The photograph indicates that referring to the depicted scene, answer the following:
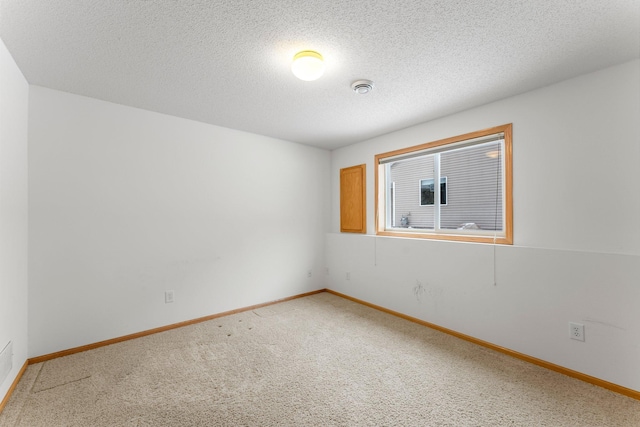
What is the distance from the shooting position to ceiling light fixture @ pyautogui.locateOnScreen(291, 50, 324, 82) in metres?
1.98

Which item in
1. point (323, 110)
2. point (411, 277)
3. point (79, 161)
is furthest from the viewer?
point (411, 277)

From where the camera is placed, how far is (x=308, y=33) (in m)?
1.79

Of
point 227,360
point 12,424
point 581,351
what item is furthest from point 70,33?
point 581,351

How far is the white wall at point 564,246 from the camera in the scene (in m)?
2.06

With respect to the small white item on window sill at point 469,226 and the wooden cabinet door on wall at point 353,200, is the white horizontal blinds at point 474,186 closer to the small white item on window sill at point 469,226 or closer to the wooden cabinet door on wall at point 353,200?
the small white item on window sill at point 469,226

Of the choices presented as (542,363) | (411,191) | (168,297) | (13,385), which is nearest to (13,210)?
(13,385)

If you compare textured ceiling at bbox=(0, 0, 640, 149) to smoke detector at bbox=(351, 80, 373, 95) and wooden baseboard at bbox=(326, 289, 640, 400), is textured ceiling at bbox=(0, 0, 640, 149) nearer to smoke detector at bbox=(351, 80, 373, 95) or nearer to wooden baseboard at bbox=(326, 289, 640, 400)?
smoke detector at bbox=(351, 80, 373, 95)

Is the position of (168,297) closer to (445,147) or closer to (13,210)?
(13,210)

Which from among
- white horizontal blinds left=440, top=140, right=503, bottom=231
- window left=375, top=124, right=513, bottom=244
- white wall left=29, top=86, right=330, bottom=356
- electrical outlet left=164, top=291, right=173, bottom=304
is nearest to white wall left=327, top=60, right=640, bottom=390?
window left=375, top=124, right=513, bottom=244

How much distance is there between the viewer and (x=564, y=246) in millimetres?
2371

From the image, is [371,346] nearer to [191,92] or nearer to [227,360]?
[227,360]

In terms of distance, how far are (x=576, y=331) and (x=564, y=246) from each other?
0.68 meters

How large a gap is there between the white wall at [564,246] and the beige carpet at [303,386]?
28 cm

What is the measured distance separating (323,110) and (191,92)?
134 centimetres
